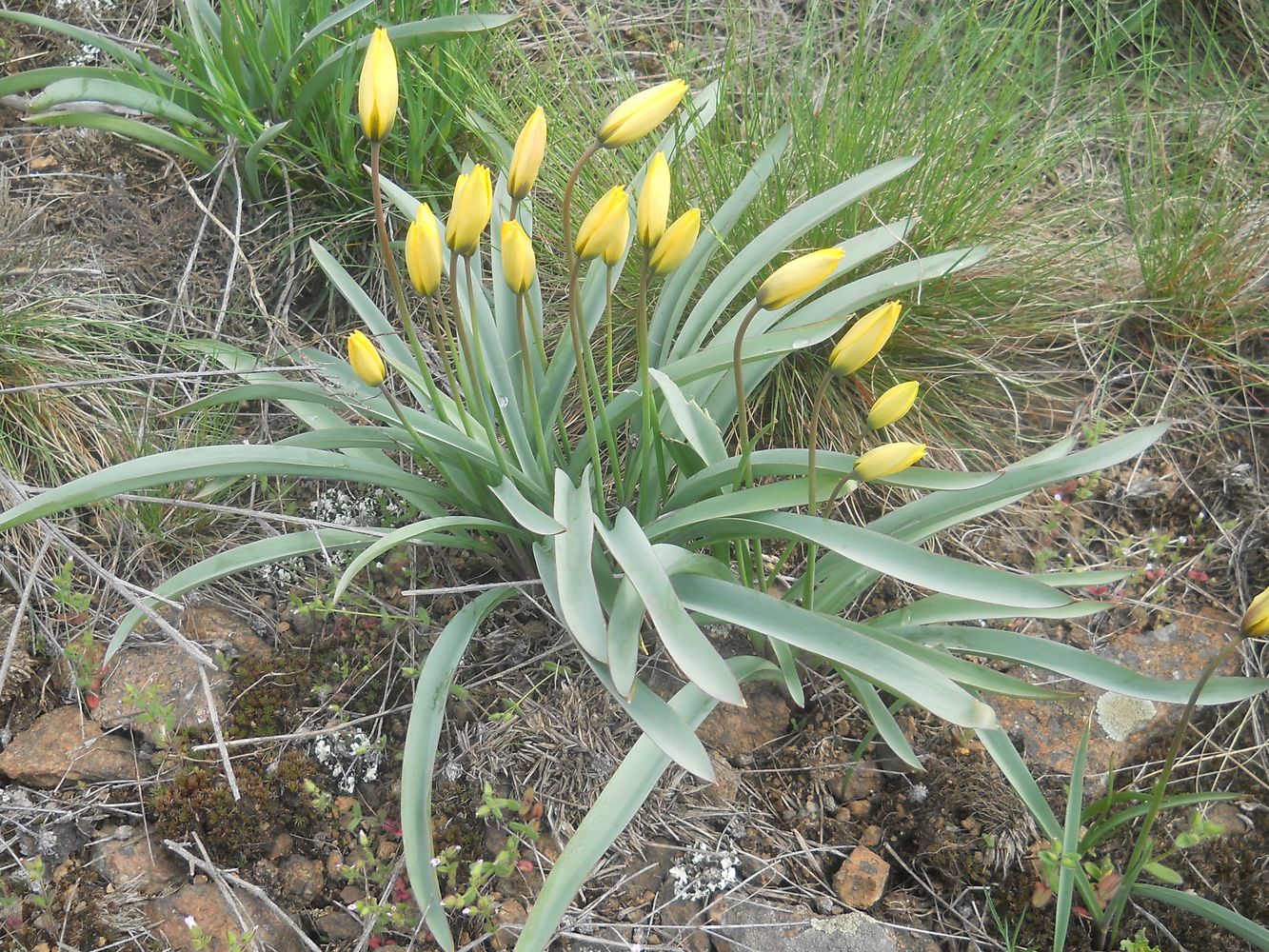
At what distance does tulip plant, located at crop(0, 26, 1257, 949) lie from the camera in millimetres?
1229

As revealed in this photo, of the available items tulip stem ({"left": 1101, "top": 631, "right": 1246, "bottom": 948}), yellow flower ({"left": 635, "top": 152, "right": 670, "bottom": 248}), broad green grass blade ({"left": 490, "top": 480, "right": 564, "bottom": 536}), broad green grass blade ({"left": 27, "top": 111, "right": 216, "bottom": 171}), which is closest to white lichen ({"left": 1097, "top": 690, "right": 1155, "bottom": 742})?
tulip stem ({"left": 1101, "top": 631, "right": 1246, "bottom": 948})

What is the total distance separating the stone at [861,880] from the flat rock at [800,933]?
0.09 ft

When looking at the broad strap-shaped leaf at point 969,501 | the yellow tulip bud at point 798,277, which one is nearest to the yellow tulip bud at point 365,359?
the yellow tulip bud at point 798,277

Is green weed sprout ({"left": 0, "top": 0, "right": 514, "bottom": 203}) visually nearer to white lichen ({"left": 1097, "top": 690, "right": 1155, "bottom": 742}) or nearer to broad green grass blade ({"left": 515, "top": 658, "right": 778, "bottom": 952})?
broad green grass blade ({"left": 515, "top": 658, "right": 778, "bottom": 952})

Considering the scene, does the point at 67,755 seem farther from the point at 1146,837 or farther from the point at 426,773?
the point at 1146,837

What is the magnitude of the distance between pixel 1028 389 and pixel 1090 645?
578 millimetres

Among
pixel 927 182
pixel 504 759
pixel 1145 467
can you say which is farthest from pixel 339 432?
pixel 1145 467

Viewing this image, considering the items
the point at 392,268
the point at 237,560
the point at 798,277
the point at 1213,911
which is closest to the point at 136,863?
the point at 237,560

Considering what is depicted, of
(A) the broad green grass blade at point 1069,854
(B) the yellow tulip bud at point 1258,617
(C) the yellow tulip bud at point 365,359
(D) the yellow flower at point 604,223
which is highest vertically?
(D) the yellow flower at point 604,223

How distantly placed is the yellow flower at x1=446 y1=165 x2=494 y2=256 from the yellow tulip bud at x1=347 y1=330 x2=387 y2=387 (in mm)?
166

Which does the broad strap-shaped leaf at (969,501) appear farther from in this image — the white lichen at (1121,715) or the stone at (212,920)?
the stone at (212,920)

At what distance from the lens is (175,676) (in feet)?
5.90

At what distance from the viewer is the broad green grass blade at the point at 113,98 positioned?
1.91 m

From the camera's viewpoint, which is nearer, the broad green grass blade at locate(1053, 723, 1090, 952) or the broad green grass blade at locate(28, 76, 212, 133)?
the broad green grass blade at locate(1053, 723, 1090, 952)
